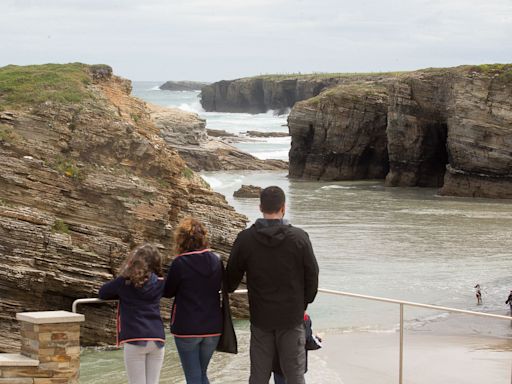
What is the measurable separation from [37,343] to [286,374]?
7.19 feet

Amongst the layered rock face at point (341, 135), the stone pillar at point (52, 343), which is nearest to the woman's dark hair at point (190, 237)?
the stone pillar at point (52, 343)

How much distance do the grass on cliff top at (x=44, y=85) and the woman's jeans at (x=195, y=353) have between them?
13.4 m

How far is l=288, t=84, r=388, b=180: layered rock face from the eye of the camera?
226 ft

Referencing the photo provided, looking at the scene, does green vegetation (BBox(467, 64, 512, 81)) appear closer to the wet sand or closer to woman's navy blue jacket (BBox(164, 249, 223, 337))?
the wet sand

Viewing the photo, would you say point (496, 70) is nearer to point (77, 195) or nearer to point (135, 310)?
point (77, 195)

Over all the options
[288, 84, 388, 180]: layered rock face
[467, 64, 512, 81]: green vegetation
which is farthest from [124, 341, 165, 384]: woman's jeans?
[288, 84, 388, 180]: layered rock face

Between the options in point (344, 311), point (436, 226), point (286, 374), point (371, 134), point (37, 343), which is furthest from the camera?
point (371, 134)

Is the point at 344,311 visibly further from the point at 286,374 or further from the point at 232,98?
the point at 232,98

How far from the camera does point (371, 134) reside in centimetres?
6944

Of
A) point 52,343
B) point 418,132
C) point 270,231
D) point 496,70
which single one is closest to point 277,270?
point 270,231

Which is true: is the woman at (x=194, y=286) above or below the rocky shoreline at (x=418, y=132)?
above

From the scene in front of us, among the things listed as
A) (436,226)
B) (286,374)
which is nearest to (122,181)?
(286,374)

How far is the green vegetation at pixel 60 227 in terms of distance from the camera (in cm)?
1805

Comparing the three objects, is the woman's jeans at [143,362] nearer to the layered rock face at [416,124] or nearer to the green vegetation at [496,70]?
the green vegetation at [496,70]
